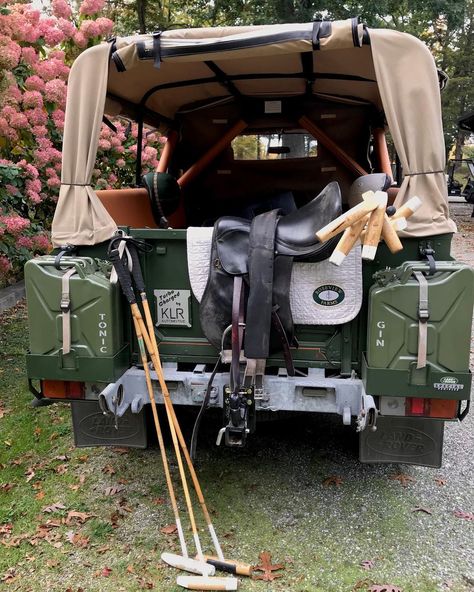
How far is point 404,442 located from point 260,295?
1.29m

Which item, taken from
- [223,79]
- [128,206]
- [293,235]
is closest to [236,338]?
[293,235]

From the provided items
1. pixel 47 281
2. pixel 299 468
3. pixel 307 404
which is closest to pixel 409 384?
pixel 307 404

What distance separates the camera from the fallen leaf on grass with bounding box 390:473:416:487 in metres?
3.70

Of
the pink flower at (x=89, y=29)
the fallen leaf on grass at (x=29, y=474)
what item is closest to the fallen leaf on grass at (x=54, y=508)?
the fallen leaf on grass at (x=29, y=474)

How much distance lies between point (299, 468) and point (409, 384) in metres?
1.29

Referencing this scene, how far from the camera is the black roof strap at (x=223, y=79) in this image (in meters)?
4.45

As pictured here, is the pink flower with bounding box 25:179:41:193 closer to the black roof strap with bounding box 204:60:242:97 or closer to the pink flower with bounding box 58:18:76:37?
the pink flower with bounding box 58:18:76:37

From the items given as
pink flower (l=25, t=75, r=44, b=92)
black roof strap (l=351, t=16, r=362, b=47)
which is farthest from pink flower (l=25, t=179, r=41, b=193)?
black roof strap (l=351, t=16, r=362, b=47)

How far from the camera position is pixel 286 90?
5.32m

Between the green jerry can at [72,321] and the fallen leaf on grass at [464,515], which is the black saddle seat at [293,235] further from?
the fallen leaf on grass at [464,515]

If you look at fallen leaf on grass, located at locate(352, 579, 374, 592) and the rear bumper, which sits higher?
the rear bumper

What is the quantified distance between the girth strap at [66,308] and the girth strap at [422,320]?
186 centimetres

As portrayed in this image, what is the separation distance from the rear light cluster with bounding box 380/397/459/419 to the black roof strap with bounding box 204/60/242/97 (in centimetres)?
278

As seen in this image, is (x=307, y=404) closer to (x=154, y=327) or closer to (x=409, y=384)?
(x=409, y=384)
